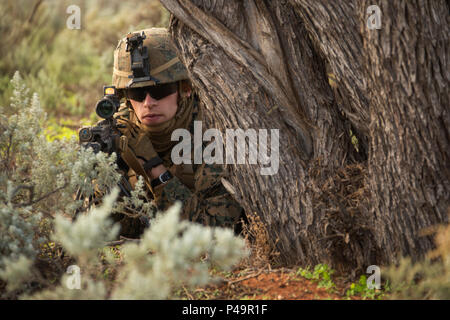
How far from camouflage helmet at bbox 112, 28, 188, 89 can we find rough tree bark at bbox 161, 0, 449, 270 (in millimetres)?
1026

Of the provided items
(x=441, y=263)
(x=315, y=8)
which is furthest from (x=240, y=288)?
(x=315, y=8)

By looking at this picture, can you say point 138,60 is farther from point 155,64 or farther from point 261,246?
point 261,246

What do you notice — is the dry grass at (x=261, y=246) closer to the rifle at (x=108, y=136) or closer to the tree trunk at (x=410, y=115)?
the tree trunk at (x=410, y=115)

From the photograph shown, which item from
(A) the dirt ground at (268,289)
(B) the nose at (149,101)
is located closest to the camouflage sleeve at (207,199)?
(B) the nose at (149,101)

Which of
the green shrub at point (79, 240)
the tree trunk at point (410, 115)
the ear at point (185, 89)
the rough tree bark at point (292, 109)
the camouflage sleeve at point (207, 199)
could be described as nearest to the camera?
the green shrub at point (79, 240)

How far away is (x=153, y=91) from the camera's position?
13.0 feet

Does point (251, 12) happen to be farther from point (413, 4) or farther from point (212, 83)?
point (413, 4)

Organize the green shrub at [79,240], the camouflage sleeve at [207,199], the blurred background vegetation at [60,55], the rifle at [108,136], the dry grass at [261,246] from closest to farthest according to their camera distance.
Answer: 1. the green shrub at [79,240]
2. the dry grass at [261,246]
3. the rifle at [108,136]
4. the camouflage sleeve at [207,199]
5. the blurred background vegetation at [60,55]

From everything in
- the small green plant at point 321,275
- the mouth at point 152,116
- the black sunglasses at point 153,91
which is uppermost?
the black sunglasses at point 153,91

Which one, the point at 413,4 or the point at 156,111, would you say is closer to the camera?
the point at 413,4

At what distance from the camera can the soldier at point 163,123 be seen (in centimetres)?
374

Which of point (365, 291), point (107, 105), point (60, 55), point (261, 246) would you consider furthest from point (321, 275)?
point (60, 55)

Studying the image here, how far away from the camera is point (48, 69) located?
28.0ft

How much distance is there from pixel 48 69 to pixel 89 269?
278 inches
